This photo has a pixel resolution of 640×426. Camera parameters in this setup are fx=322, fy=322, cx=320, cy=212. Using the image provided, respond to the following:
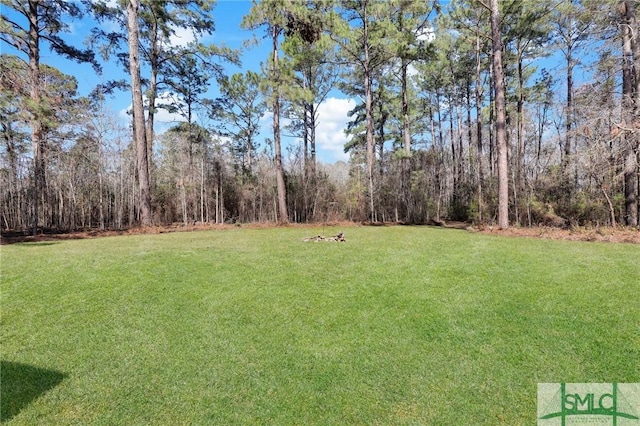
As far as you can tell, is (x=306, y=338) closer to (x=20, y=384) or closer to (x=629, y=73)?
(x=20, y=384)

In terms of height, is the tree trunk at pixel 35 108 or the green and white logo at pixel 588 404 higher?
the tree trunk at pixel 35 108

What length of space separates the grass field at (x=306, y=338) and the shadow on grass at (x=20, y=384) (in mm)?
11

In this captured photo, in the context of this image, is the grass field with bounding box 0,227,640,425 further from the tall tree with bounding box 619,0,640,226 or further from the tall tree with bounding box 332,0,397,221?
the tall tree with bounding box 332,0,397,221

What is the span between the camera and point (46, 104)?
7.48 m

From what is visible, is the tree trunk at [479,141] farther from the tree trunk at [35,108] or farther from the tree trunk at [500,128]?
the tree trunk at [35,108]

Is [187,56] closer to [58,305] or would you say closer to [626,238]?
[58,305]

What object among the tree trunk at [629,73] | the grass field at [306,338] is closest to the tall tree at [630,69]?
the tree trunk at [629,73]

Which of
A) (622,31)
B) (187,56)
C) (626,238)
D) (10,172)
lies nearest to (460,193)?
(622,31)

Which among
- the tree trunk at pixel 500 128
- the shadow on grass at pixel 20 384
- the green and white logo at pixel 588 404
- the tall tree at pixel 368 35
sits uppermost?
the tall tree at pixel 368 35

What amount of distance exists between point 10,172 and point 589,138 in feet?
68.5

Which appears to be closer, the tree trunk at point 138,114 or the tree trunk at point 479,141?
the tree trunk at point 138,114

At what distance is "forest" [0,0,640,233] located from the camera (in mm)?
9297

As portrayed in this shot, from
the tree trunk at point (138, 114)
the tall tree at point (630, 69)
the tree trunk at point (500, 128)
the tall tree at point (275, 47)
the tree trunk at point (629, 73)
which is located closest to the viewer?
the tall tree at point (630, 69)

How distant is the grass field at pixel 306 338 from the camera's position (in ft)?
7.43
